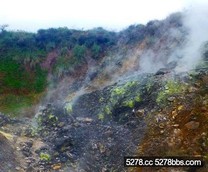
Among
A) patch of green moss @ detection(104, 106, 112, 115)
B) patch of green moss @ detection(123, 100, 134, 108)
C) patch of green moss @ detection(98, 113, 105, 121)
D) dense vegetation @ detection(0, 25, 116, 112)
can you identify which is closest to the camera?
patch of green moss @ detection(123, 100, 134, 108)

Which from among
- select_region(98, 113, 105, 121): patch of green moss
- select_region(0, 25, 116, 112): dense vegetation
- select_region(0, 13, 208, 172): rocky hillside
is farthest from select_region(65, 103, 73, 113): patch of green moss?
select_region(0, 25, 116, 112): dense vegetation

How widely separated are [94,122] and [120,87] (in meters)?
1.96

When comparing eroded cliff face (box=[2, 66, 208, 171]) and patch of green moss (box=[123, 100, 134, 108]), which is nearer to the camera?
eroded cliff face (box=[2, 66, 208, 171])

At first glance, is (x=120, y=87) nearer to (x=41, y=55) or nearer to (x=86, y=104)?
(x=86, y=104)

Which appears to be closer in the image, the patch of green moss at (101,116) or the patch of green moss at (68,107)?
the patch of green moss at (101,116)

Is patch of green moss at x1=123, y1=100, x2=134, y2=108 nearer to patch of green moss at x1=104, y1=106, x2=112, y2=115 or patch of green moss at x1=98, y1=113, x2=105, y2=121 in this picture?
patch of green moss at x1=104, y1=106, x2=112, y2=115

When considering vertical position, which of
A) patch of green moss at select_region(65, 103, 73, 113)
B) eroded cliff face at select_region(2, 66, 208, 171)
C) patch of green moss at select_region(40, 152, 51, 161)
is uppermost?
patch of green moss at select_region(65, 103, 73, 113)

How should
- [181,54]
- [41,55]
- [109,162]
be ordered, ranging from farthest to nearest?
[41,55] → [181,54] → [109,162]

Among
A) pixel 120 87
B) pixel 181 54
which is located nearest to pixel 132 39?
pixel 181 54

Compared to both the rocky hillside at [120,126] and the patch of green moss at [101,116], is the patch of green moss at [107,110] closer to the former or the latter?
the rocky hillside at [120,126]

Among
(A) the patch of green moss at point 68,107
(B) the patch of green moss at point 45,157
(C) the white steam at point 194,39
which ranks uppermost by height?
(C) the white steam at point 194,39

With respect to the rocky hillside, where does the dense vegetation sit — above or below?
above

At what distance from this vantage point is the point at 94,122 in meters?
13.1

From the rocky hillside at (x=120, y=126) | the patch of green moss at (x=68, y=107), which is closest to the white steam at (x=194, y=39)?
the rocky hillside at (x=120, y=126)
